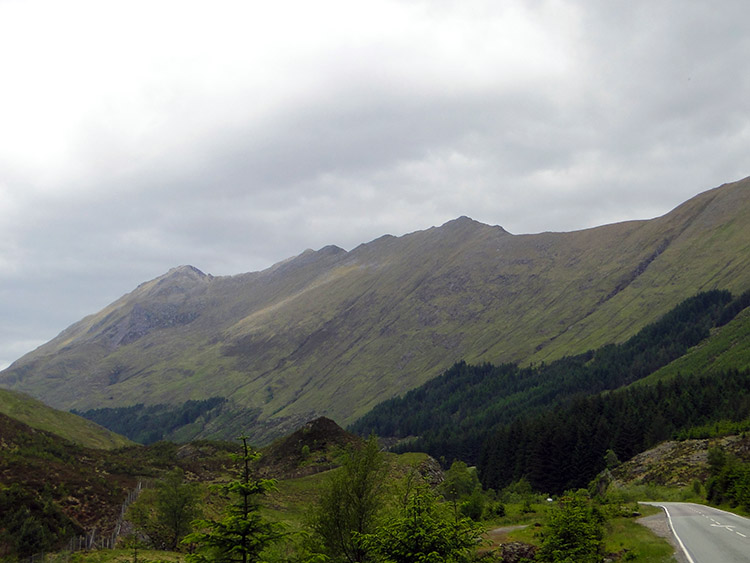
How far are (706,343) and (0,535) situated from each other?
707ft

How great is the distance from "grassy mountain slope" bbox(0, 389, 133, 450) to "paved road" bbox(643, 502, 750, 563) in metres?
90.4

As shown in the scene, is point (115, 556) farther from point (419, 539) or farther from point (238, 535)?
point (419, 539)

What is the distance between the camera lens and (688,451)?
237ft

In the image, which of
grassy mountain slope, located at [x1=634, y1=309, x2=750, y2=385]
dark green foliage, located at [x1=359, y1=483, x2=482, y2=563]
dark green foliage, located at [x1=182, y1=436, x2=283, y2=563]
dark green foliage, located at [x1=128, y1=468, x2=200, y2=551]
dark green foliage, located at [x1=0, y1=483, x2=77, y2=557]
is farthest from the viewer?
grassy mountain slope, located at [x1=634, y1=309, x2=750, y2=385]

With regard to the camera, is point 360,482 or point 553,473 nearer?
point 360,482

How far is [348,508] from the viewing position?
30.6 metres

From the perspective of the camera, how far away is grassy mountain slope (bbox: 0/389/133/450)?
92281mm

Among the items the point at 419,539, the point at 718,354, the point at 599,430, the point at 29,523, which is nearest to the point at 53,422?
the point at 29,523

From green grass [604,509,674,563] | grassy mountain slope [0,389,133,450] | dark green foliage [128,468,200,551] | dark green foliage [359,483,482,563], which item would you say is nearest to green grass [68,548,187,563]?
dark green foliage [128,468,200,551]

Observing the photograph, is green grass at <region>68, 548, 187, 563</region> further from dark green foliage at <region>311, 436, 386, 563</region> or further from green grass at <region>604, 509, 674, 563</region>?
green grass at <region>604, 509, 674, 563</region>

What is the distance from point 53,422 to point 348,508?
9263cm

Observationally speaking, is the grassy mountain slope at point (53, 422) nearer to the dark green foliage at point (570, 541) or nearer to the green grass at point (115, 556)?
the green grass at point (115, 556)

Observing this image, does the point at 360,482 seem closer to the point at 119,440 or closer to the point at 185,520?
the point at 185,520

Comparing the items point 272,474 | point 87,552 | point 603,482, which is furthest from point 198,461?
point 603,482
